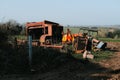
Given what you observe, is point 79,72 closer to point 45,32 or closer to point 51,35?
point 51,35

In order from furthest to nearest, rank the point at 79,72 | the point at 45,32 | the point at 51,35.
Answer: the point at 45,32, the point at 51,35, the point at 79,72

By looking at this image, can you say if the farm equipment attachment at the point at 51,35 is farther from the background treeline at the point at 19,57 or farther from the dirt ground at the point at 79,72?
the dirt ground at the point at 79,72

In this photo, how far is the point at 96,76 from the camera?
1406 centimetres

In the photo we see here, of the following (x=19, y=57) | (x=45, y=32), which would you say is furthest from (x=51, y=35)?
(x=19, y=57)

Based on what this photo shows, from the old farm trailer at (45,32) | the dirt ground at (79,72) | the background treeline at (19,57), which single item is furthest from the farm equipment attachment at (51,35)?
the dirt ground at (79,72)

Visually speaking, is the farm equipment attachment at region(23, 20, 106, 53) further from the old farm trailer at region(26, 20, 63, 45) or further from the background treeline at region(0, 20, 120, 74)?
the background treeline at region(0, 20, 120, 74)

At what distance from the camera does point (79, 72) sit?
1557 centimetres

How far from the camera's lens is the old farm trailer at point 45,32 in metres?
28.4

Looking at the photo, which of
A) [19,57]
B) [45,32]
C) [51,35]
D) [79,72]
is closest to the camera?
[79,72]

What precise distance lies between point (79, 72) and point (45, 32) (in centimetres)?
1414

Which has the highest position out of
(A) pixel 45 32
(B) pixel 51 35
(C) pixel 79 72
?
(A) pixel 45 32

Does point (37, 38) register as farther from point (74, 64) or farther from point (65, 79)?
point (65, 79)

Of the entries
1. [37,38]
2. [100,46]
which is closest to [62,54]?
[100,46]

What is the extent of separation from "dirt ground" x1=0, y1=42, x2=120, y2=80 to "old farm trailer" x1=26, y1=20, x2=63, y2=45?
32.0 feet
